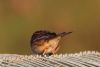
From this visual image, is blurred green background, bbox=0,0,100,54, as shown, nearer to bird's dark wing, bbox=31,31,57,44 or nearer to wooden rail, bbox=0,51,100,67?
bird's dark wing, bbox=31,31,57,44

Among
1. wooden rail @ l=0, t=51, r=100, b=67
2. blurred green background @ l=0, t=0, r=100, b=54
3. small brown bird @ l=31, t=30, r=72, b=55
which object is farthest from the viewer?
blurred green background @ l=0, t=0, r=100, b=54

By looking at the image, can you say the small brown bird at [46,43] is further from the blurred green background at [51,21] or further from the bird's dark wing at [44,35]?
the blurred green background at [51,21]

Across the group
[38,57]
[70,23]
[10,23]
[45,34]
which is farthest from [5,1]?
[38,57]

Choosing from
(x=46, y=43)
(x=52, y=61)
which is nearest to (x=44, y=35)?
(x=46, y=43)

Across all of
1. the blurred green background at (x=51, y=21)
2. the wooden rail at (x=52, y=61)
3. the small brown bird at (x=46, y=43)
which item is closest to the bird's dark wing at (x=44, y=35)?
the small brown bird at (x=46, y=43)

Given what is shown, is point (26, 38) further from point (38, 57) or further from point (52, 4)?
point (38, 57)

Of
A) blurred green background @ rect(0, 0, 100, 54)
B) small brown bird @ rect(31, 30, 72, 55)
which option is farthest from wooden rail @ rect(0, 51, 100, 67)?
blurred green background @ rect(0, 0, 100, 54)
